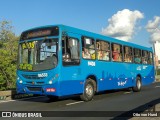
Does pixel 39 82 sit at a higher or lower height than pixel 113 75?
lower

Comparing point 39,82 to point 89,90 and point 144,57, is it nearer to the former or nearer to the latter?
point 89,90

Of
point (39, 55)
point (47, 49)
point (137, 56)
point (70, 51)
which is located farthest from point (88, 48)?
point (137, 56)

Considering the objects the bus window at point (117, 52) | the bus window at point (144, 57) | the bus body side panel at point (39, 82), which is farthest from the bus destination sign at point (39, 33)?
the bus window at point (144, 57)

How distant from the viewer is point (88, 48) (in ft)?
49.0

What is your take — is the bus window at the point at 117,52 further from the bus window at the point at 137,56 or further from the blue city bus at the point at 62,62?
the bus window at the point at 137,56

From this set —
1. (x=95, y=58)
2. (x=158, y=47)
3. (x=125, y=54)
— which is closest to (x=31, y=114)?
(x=95, y=58)

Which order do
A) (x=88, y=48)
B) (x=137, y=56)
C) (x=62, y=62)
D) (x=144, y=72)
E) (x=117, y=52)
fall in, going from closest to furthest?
1. (x=62, y=62)
2. (x=88, y=48)
3. (x=117, y=52)
4. (x=137, y=56)
5. (x=144, y=72)

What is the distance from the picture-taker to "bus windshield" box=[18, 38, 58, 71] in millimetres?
12969

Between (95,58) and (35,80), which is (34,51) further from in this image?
(95,58)

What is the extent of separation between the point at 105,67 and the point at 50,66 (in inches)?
178

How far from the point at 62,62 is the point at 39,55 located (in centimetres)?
102

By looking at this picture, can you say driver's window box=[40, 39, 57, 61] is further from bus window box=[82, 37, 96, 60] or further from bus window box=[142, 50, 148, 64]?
bus window box=[142, 50, 148, 64]

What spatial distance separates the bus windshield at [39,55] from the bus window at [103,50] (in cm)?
340

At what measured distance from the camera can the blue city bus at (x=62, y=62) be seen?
42.5ft
